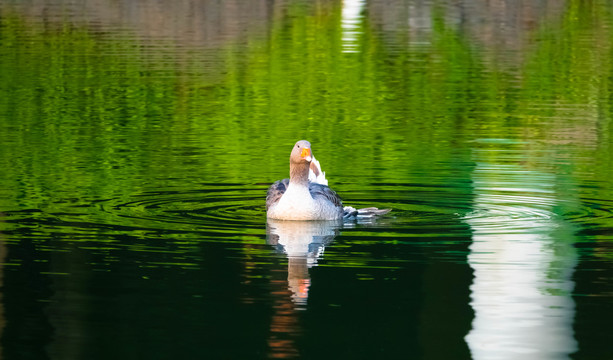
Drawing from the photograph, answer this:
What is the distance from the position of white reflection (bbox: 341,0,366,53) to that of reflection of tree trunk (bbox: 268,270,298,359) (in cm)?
2764

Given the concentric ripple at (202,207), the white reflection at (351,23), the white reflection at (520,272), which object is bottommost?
the white reflection at (520,272)

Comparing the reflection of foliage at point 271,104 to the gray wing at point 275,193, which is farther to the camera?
the reflection of foliage at point 271,104

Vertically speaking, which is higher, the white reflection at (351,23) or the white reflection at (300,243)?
the white reflection at (351,23)

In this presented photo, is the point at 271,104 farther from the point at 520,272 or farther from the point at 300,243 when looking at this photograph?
the point at 520,272

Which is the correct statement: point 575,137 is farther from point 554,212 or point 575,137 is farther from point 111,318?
point 111,318

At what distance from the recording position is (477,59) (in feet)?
122

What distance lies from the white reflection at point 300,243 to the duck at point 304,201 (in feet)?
0.29

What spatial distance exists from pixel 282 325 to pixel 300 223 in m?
4.62

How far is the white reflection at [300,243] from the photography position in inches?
445

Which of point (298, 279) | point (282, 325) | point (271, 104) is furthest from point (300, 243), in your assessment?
point (271, 104)

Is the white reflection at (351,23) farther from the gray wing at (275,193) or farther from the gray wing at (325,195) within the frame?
the gray wing at (325,195)

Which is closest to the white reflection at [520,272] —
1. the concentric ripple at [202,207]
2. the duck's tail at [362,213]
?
the duck's tail at [362,213]

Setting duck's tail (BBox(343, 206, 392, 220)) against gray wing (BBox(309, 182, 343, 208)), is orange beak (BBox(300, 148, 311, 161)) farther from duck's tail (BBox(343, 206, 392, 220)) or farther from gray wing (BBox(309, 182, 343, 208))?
duck's tail (BBox(343, 206, 392, 220))

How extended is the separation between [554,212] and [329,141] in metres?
7.50
